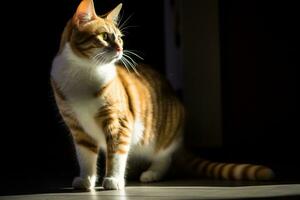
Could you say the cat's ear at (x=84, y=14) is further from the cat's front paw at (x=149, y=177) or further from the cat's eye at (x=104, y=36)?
the cat's front paw at (x=149, y=177)

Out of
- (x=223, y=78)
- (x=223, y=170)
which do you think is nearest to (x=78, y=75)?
(x=223, y=170)

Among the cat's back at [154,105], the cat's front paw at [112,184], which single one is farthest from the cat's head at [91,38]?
the cat's front paw at [112,184]

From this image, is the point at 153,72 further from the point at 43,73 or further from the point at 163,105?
the point at 43,73

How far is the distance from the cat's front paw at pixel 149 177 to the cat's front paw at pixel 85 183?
227 millimetres

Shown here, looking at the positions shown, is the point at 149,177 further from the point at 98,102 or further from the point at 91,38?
the point at 91,38

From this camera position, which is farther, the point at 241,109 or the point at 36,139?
the point at 36,139

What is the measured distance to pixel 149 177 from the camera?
2146mm

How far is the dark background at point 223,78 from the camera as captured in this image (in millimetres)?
2799

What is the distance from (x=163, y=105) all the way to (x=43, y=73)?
1.06 metres

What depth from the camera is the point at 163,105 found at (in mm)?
2312

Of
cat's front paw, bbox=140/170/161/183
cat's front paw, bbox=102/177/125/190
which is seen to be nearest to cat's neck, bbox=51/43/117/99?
cat's front paw, bbox=102/177/125/190

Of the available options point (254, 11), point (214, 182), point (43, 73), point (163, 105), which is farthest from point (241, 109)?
point (43, 73)

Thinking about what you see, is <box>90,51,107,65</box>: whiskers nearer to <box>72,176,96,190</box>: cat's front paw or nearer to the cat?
the cat

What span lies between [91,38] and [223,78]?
1178 millimetres
